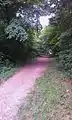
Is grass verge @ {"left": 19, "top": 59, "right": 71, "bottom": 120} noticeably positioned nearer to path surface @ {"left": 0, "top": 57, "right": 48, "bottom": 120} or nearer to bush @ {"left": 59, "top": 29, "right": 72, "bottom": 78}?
path surface @ {"left": 0, "top": 57, "right": 48, "bottom": 120}

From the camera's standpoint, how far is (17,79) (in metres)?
11.8

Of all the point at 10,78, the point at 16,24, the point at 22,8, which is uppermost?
the point at 22,8

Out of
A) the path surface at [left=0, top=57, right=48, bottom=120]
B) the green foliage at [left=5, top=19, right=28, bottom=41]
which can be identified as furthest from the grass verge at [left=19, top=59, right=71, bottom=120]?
the green foliage at [left=5, top=19, right=28, bottom=41]

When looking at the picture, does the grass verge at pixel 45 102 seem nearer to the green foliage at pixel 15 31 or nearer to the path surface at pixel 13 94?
the path surface at pixel 13 94

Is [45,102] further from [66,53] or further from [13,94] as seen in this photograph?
[66,53]

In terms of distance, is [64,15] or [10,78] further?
[64,15]

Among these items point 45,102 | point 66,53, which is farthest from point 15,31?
point 45,102

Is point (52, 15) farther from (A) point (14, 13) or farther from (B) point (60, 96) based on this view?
(B) point (60, 96)

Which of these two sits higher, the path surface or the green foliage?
the green foliage

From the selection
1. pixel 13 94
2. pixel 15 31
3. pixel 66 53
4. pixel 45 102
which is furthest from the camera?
pixel 15 31

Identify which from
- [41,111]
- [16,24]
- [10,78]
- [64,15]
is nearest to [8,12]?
[16,24]

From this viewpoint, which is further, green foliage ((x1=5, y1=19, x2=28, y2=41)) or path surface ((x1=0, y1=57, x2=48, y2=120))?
green foliage ((x1=5, y1=19, x2=28, y2=41))

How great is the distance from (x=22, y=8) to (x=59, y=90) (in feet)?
32.7

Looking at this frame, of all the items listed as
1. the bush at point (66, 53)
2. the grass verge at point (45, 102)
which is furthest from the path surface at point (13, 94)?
the bush at point (66, 53)
